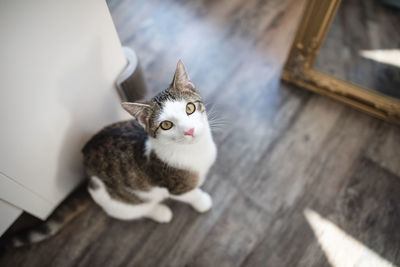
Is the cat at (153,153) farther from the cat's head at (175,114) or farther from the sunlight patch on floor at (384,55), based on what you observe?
the sunlight patch on floor at (384,55)

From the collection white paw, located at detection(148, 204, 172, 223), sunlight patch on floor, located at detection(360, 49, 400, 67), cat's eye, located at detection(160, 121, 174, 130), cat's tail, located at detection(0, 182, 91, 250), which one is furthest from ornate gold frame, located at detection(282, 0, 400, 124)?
cat's tail, located at detection(0, 182, 91, 250)

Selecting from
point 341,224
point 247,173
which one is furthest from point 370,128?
point 247,173

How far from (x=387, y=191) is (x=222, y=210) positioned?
86cm

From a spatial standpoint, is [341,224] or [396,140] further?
[396,140]

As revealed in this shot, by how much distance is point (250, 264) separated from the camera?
4.08 ft

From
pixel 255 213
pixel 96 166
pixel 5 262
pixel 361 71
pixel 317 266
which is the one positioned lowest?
pixel 317 266

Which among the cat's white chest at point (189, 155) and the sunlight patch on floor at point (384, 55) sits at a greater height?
the cat's white chest at point (189, 155)

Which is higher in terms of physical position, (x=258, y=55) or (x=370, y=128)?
(x=258, y=55)

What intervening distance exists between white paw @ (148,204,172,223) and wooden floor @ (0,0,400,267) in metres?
0.04

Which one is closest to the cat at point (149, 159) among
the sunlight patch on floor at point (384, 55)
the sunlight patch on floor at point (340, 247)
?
the sunlight patch on floor at point (340, 247)

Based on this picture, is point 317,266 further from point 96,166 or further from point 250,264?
point 96,166

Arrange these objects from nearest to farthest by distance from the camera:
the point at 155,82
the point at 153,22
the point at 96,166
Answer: the point at 96,166 → the point at 155,82 → the point at 153,22

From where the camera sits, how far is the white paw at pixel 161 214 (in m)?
1.33

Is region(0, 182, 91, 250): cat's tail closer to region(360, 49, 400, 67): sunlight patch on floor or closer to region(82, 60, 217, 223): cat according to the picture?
region(82, 60, 217, 223): cat
